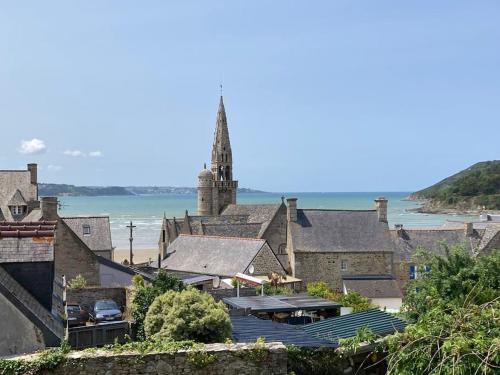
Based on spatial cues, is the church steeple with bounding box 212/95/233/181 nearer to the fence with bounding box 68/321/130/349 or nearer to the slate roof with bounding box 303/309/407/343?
the fence with bounding box 68/321/130/349

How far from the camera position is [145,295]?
65.6ft

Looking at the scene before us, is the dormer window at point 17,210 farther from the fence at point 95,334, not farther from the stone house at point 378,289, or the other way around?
the fence at point 95,334

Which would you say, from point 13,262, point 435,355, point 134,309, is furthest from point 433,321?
point 134,309

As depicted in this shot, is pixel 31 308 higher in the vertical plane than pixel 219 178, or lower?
lower

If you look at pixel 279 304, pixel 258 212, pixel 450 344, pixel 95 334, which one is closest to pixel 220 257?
pixel 258 212

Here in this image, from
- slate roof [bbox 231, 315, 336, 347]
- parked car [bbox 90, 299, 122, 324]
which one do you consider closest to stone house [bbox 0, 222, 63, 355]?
slate roof [bbox 231, 315, 336, 347]

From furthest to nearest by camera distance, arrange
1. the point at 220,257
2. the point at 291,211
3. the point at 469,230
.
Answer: the point at 469,230, the point at 291,211, the point at 220,257

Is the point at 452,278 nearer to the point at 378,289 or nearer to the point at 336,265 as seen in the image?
the point at 378,289

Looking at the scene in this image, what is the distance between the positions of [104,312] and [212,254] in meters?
23.4

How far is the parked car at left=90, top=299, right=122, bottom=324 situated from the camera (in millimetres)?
20469

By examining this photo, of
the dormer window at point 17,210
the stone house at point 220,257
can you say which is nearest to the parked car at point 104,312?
the stone house at point 220,257

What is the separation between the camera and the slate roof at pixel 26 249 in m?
14.2

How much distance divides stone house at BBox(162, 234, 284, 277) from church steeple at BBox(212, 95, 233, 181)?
102 ft

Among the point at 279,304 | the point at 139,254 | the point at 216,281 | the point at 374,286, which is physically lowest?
the point at 139,254
